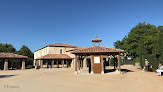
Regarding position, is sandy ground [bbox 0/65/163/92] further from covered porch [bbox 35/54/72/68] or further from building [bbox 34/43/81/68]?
building [bbox 34/43/81/68]

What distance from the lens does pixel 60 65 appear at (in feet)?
114

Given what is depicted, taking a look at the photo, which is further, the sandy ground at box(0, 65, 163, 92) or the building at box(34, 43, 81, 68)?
the building at box(34, 43, 81, 68)

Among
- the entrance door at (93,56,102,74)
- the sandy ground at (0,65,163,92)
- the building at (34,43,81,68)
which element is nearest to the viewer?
the sandy ground at (0,65,163,92)

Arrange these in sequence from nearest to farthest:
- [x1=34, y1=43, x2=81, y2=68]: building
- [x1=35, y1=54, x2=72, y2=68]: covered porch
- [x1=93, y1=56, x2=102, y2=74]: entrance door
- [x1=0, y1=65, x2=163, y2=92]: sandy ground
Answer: [x1=0, y1=65, x2=163, y2=92]: sandy ground, [x1=93, y1=56, x2=102, y2=74]: entrance door, [x1=35, y1=54, x2=72, y2=68]: covered porch, [x1=34, y1=43, x2=81, y2=68]: building

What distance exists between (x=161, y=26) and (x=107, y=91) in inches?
1533

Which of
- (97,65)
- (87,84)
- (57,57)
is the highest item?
(57,57)

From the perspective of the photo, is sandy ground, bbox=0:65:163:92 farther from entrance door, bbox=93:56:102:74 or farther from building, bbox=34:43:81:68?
building, bbox=34:43:81:68

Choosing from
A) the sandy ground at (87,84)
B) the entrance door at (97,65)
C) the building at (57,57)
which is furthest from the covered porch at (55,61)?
the sandy ground at (87,84)

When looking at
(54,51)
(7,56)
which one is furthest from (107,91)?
(54,51)

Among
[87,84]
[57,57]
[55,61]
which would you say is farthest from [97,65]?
[55,61]

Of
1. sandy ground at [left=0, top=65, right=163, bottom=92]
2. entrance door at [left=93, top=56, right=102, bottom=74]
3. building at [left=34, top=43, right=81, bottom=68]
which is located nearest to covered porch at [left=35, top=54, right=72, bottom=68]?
building at [left=34, top=43, right=81, bottom=68]

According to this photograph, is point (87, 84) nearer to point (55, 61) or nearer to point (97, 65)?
point (97, 65)

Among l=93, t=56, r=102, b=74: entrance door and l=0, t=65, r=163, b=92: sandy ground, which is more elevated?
l=93, t=56, r=102, b=74: entrance door

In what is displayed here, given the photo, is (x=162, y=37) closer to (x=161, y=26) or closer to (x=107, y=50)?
(x=107, y=50)
